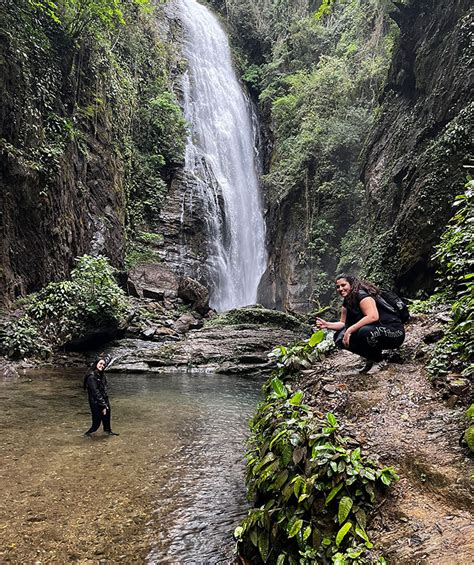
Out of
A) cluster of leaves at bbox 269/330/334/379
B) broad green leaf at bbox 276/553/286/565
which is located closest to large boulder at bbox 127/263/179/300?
cluster of leaves at bbox 269/330/334/379

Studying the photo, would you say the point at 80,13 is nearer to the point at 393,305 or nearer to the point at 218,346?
the point at 218,346

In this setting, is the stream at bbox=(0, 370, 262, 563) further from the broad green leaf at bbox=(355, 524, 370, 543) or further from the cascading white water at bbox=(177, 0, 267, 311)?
the cascading white water at bbox=(177, 0, 267, 311)

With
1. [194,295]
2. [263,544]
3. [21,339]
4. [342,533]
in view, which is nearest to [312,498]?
A: [342,533]

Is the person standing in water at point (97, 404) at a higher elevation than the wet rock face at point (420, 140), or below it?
below

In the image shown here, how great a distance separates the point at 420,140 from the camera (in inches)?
561

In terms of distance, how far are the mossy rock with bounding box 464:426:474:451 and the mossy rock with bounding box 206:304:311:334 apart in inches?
602

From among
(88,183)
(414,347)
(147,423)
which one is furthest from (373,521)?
(88,183)

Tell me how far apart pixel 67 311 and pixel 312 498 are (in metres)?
13.1

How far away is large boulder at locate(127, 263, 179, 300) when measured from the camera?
813 inches

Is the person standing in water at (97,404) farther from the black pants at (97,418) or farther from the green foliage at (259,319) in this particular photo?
the green foliage at (259,319)

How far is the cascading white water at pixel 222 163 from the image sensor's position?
89.6ft

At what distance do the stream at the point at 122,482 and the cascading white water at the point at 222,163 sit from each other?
60.8 ft

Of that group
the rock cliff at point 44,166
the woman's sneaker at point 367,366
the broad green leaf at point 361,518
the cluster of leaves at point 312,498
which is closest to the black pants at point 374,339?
the woman's sneaker at point 367,366

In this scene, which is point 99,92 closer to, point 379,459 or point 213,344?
point 213,344
